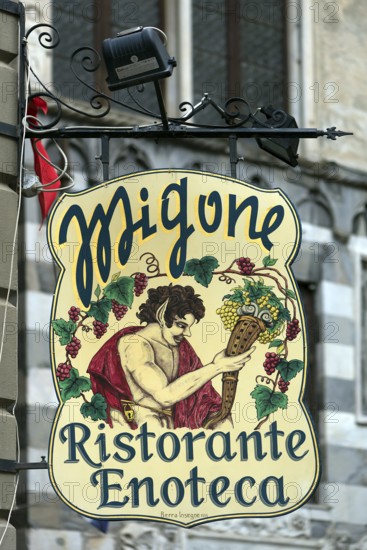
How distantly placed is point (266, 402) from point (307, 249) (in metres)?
7.31

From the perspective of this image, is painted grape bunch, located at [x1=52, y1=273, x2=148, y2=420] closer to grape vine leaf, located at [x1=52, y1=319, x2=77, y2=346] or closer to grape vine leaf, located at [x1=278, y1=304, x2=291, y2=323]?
grape vine leaf, located at [x1=52, y1=319, x2=77, y2=346]

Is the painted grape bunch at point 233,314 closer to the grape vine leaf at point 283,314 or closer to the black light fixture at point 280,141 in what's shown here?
the grape vine leaf at point 283,314

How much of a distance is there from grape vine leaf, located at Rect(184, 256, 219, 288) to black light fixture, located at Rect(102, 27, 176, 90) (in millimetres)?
1081

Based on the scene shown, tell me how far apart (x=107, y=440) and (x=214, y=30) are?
8.41 meters

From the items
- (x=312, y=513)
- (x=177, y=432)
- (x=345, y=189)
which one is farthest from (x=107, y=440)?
(x=345, y=189)

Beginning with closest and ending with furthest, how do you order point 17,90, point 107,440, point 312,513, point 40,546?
point 107,440, point 17,90, point 40,546, point 312,513

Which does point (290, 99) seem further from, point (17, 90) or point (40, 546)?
point (17, 90)

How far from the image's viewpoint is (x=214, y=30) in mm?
16359

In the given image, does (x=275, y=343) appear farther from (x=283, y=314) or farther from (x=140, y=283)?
(x=140, y=283)

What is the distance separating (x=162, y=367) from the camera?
8.93 metres

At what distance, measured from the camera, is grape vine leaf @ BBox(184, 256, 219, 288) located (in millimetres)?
9102

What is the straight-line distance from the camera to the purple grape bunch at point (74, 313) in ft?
29.2

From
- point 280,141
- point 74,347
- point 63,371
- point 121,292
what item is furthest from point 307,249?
point 63,371

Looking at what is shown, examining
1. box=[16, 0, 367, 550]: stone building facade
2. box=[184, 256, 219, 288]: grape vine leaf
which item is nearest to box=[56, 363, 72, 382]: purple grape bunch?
box=[184, 256, 219, 288]: grape vine leaf
